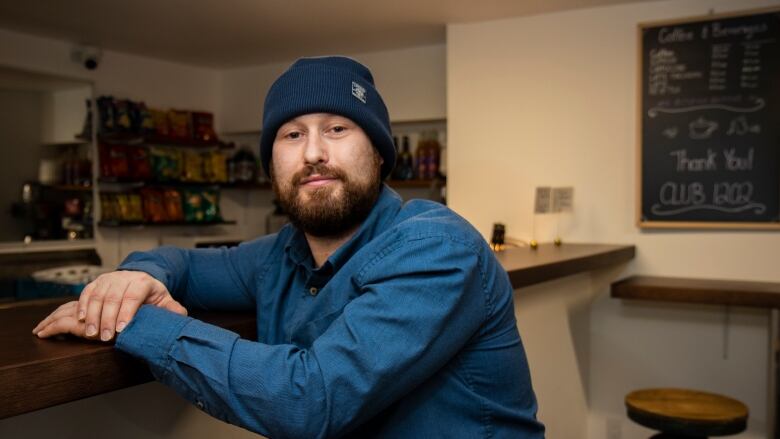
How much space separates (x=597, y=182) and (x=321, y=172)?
2727 mm

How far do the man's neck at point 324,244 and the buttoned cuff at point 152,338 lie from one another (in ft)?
1.08

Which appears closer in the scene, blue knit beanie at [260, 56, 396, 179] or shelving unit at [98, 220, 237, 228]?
blue knit beanie at [260, 56, 396, 179]

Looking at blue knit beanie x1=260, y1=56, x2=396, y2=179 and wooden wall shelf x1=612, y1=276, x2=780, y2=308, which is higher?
blue knit beanie x1=260, y1=56, x2=396, y2=179

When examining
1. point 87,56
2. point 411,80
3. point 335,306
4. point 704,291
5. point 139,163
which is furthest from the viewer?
point 139,163

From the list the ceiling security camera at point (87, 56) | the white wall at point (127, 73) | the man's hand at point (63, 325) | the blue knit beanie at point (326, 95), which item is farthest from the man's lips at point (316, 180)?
the ceiling security camera at point (87, 56)

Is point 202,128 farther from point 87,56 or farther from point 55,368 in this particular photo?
point 55,368

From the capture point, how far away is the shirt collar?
109cm

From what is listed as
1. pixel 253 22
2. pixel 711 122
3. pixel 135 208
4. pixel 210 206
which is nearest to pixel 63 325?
pixel 711 122

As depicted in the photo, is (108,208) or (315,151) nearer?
(315,151)

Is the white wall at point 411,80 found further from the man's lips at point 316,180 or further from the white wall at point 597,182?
the man's lips at point 316,180

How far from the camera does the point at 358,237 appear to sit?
1.10 metres

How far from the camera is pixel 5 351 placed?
83cm

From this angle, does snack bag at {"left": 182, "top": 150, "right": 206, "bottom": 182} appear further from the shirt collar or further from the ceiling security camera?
the shirt collar

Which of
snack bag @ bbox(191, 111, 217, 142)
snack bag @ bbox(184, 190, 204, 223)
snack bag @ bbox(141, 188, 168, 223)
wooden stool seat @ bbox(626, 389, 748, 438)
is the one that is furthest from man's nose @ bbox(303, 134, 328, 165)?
snack bag @ bbox(191, 111, 217, 142)
